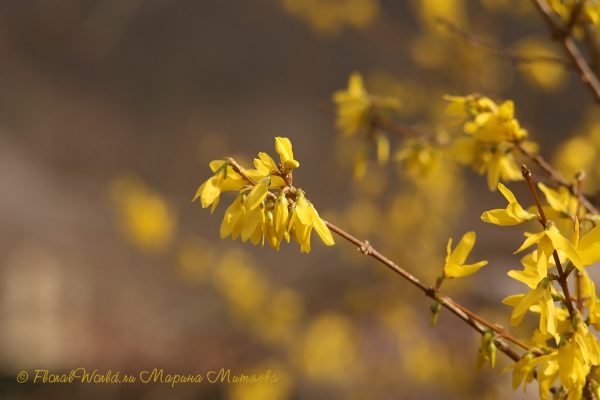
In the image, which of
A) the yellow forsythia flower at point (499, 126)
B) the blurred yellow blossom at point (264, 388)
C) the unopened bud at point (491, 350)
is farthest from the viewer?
the blurred yellow blossom at point (264, 388)

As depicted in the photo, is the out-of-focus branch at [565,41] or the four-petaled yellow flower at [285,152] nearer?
A: the four-petaled yellow flower at [285,152]

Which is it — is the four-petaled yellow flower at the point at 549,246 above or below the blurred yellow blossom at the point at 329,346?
above

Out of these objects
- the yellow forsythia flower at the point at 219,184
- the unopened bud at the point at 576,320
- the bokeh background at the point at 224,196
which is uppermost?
the yellow forsythia flower at the point at 219,184

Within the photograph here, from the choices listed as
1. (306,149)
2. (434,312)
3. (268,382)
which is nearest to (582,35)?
(434,312)

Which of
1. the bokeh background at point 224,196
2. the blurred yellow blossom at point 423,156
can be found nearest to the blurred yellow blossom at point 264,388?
the bokeh background at point 224,196

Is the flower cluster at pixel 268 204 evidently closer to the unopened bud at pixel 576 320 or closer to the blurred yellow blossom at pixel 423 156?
the unopened bud at pixel 576 320

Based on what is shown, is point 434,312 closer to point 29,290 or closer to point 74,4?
point 29,290
